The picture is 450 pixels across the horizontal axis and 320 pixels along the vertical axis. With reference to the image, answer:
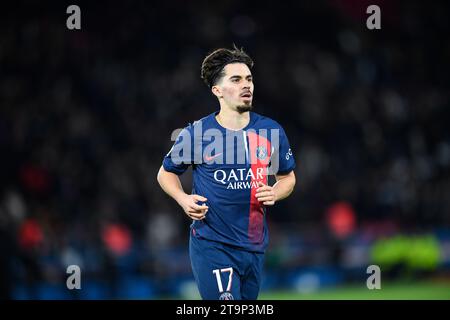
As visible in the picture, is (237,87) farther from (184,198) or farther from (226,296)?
(226,296)

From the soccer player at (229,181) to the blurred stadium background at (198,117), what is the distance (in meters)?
5.52

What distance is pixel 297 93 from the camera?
728 inches

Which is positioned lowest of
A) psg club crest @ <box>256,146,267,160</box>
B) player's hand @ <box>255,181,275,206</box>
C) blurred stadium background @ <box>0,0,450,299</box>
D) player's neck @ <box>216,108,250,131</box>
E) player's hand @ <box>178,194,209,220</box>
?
player's hand @ <box>178,194,209,220</box>

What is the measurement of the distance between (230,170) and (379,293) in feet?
26.0

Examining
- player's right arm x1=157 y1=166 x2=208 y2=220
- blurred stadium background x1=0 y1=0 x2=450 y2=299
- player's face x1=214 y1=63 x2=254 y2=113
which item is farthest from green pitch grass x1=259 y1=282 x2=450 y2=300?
player's face x1=214 y1=63 x2=254 y2=113

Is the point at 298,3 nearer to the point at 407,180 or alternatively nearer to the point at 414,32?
the point at 414,32

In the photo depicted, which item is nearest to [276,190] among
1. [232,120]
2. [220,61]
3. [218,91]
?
[232,120]

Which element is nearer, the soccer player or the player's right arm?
the player's right arm

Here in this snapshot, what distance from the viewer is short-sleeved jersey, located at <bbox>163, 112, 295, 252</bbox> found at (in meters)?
6.47

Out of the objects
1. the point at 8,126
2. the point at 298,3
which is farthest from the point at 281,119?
the point at 8,126

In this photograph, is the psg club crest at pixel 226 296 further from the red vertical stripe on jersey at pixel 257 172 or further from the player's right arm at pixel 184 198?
the player's right arm at pixel 184 198

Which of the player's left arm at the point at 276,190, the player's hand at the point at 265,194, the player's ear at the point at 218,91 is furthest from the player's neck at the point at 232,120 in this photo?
the player's hand at the point at 265,194

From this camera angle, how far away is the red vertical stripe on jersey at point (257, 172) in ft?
21.3

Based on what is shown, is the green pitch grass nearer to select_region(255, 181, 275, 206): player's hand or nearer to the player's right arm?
the player's right arm
